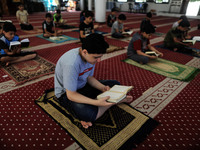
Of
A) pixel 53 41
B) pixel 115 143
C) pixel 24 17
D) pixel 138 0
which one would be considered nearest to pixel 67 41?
pixel 53 41

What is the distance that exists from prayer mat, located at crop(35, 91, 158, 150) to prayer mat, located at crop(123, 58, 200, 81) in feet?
4.09

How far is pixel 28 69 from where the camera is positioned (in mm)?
2457

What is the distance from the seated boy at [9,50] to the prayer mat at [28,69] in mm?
93

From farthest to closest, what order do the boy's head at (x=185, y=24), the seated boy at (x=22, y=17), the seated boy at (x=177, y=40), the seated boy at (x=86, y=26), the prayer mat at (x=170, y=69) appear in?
the seated boy at (x=22, y=17)
the seated boy at (x=86, y=26)
the seated boy at (x=177, y=40)
the boy's head at (x=185, y=24)
the prayer mat at (x=170, y=69)

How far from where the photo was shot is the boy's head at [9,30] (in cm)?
231

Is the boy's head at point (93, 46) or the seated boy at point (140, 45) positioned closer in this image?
the boy's head at point (93, 46)

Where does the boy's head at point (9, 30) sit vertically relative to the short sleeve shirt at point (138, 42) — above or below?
above

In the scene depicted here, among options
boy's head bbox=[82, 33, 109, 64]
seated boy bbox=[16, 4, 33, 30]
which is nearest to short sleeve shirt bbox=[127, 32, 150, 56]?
boy's head bbox=[82, 33, 109, 64]

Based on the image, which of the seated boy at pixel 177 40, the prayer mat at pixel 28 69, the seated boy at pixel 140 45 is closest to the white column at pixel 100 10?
the seated boy at pixel 177 40

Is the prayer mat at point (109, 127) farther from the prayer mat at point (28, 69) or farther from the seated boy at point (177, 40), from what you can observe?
the seated boy at point (177, 40)

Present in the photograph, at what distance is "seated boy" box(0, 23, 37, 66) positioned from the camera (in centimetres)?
235

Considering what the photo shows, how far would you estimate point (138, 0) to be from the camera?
14.5 meters

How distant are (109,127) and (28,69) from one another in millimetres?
1802

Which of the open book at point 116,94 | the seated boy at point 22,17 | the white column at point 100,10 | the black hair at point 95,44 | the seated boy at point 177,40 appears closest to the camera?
the black hair at point 95,44
